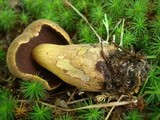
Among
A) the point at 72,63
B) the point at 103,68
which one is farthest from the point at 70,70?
the point at 103,68

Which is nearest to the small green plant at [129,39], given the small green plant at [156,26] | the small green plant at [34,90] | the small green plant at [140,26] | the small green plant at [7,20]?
the small green plant at [140,26]

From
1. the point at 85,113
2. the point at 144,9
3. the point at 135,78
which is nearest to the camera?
the point at 135,78

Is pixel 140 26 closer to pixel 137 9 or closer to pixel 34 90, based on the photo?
pixel 137 9

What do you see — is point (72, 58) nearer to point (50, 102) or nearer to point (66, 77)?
point (66, 77)

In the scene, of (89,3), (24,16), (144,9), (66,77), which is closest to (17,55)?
(66,77)

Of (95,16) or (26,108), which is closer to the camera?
(26,108)

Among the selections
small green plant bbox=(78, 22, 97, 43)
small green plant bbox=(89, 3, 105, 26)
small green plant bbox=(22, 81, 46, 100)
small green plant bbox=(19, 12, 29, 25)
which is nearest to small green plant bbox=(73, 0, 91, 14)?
small green plant bbox=(89, 3, 105, 26)
